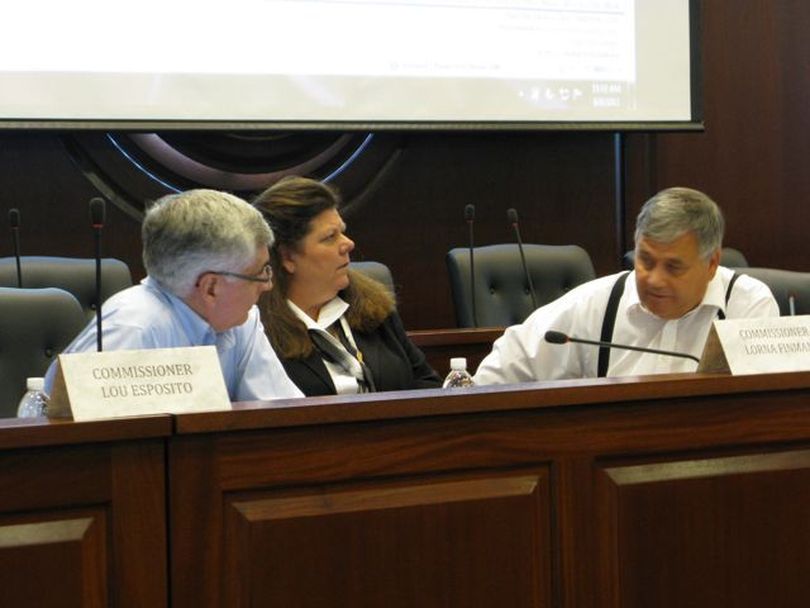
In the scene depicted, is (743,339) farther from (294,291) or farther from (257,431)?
(294,291)

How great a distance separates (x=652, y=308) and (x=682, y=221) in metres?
0.21

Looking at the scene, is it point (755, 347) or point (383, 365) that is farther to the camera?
point (383, 365)

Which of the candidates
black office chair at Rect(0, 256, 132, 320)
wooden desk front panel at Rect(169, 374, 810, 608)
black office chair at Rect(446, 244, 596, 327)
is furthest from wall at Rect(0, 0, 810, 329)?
wooden desk front panel at Rect(169, 374, 810, 608)

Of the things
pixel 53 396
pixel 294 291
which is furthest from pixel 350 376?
pixel 53 396

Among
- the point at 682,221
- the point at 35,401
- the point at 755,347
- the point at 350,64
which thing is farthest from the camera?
the point at 350,64

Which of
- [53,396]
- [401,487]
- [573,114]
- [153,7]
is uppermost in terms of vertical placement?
[153,7]

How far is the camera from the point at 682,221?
2.77 meters

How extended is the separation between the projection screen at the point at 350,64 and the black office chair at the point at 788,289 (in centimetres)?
150

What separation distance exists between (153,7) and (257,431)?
2.89 meters

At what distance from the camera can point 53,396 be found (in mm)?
1638

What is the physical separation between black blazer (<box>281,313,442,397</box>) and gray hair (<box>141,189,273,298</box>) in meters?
0.50

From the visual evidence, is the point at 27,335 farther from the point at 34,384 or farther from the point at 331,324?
the point at 331,324

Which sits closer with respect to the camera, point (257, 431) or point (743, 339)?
point (257, 431)

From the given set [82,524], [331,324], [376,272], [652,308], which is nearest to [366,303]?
[331,324]
